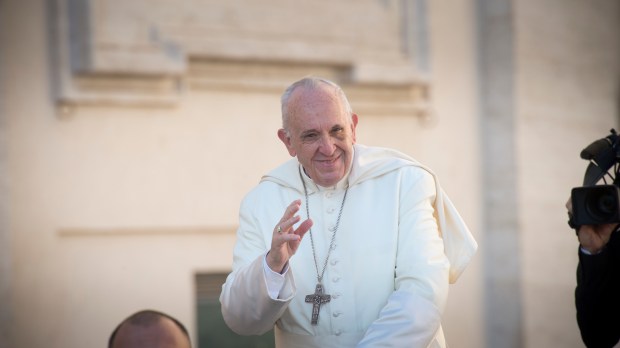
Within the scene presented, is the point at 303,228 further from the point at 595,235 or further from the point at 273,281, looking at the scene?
the point at 595,235

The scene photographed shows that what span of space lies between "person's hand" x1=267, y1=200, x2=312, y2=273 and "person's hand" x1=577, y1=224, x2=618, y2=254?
1.18 metres

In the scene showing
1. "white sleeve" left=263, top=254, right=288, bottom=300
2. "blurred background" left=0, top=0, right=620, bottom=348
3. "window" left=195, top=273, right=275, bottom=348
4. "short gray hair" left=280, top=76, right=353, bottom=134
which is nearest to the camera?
"white sleeve" left=263, top=254, right=288, bottom=300

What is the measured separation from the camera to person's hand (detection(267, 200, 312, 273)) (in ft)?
12.4

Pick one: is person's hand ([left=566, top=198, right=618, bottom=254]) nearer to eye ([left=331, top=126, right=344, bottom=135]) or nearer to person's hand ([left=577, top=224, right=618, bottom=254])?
person's hand ([left=577, top=224, right=618, bottom=254])

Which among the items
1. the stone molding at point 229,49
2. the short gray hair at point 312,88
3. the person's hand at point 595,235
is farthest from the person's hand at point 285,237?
the stone molding at point 229,49

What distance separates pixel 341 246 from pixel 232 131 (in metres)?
3.56

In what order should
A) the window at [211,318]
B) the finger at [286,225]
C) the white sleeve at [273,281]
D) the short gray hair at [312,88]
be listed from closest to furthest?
the finger at [286,225] → the white sleeve at [273,281] → the short gray hair at [312,88] → the window at [211,318]

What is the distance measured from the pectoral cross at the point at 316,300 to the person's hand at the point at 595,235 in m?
1.04

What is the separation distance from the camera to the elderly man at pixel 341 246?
3.96 metres

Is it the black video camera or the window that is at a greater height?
the black video camera

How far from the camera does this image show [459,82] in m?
8.74

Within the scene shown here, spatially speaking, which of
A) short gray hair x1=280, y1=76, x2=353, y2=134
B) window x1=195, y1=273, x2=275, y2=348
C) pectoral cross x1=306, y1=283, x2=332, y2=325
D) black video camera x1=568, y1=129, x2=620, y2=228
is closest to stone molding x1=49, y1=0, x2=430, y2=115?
window x1=195, y1=273, x2=275, y2=348

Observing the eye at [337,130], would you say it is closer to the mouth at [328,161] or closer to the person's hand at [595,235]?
the mouth at [328,161]

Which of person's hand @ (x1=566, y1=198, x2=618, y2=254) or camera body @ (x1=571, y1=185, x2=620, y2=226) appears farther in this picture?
person's hand @ (x1=566, y1=198, x2=618, y2=254)
